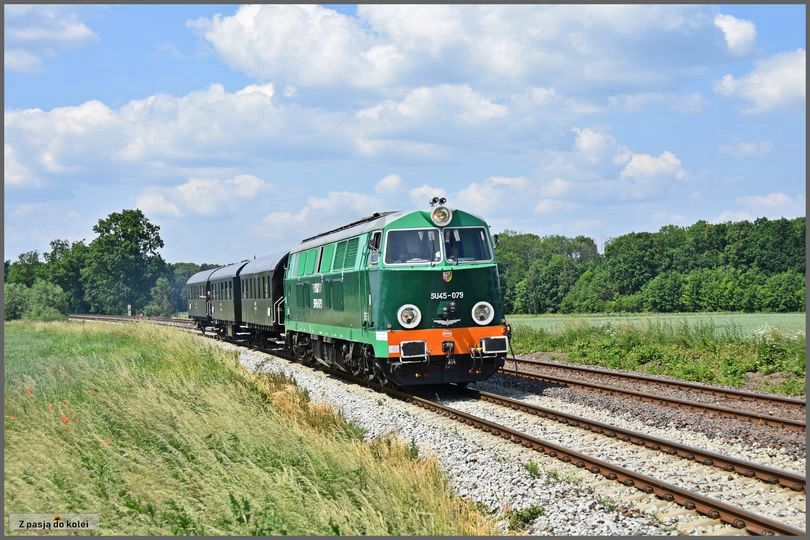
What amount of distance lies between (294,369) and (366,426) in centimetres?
1036

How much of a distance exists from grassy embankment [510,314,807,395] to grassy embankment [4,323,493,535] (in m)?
9.38

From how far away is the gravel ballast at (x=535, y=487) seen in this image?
7.96 meters

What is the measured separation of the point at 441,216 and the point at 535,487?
7.94 metres

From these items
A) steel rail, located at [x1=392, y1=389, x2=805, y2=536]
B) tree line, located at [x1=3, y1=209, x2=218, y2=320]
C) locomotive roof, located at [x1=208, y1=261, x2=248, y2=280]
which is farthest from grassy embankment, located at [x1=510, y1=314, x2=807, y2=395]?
tree line, located at [x1=3, y1=209, x2=218, y2=320]

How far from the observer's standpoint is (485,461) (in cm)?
1078

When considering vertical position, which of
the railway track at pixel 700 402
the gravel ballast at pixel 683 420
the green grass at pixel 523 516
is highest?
the railway track at pixel 700 402

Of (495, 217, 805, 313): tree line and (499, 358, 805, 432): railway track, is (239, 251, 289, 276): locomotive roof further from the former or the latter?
(495, 217, 805, 313): tree line

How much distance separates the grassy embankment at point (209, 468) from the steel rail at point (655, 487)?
175 centimetres

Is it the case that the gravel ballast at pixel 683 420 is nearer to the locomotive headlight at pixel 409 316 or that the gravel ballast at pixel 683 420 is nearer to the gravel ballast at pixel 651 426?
the gravel ballast at pixel 651 426

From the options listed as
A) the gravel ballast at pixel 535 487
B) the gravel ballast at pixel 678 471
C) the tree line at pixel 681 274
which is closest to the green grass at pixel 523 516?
the gravel ballast at pixel 535 487

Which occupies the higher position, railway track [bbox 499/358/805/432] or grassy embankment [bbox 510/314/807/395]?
→ grassy embankment [bbox 510/314/807/395]

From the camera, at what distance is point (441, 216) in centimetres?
1653

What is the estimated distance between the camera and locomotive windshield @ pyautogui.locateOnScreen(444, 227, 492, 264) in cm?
1659

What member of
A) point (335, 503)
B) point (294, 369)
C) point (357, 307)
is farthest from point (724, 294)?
point (335, 503)
